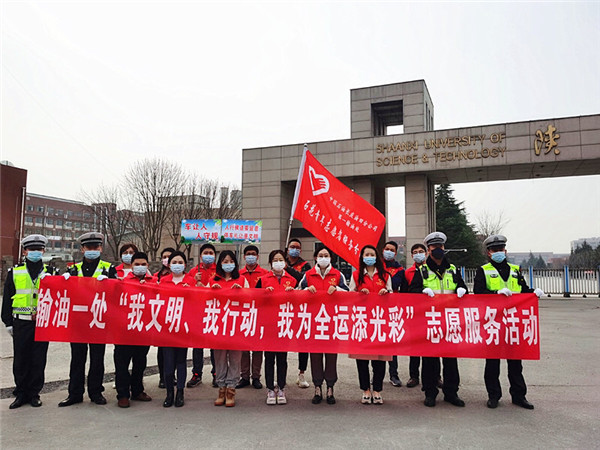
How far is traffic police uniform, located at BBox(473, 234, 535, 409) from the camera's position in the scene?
4531mm

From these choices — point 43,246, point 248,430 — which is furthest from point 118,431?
point 43,246

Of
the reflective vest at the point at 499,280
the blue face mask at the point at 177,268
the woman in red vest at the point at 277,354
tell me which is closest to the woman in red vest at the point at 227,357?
the woman in red vest at the point at 277,354

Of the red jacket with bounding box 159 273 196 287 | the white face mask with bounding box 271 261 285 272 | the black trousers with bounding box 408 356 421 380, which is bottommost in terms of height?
the black trousers with bounding box 408 356 421 380

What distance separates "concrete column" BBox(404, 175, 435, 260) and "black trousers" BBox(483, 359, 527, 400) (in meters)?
14.0

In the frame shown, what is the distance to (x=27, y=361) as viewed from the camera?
4617 mm

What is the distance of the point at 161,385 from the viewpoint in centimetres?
524

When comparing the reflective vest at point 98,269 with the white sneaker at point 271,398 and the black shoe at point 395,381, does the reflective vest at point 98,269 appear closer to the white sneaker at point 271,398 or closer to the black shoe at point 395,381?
the white sneaker at point 271,398

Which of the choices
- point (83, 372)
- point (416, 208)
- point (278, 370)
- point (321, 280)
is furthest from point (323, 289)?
point (416, 208)

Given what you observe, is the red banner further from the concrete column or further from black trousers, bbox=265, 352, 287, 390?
the concrete column

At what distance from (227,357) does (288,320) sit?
0.80 metres

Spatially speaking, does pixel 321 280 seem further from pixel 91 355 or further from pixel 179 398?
pixel 91 355

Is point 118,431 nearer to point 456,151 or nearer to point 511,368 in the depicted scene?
point 511,368

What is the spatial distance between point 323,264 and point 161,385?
8.47 ft

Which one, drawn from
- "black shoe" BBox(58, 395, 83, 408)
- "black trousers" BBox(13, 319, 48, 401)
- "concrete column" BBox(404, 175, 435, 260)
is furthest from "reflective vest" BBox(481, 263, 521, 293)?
"concrete column" BBox(404, 175, 435, 260)
